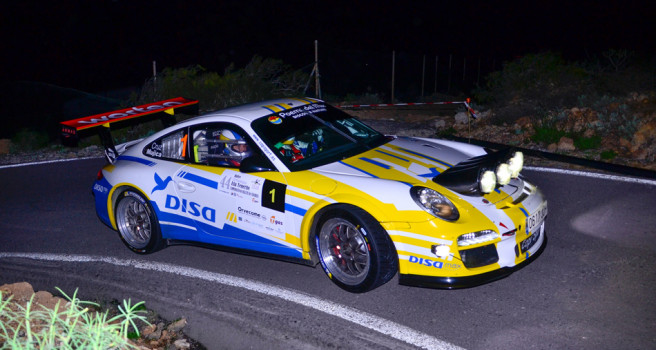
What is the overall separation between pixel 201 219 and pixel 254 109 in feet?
3.89

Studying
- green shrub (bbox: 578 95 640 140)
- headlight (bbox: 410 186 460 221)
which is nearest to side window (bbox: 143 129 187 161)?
headlight (bbox: 410 186 460 221)

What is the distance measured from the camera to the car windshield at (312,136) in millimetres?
5484

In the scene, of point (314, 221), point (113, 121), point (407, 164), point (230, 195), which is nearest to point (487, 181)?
point (407, 164)

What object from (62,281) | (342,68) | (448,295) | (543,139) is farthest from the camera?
(342,68)

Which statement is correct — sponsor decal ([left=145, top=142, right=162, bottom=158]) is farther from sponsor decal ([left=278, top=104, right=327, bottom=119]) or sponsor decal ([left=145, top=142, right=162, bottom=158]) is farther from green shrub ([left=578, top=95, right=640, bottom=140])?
green shrub ([left=578, top=95, right=640, bottom=140])

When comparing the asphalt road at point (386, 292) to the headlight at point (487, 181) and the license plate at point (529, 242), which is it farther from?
the headlight at point (487, 181)

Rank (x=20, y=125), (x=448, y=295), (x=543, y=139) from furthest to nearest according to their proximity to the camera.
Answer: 1. (x=20, y=125)
2. (x=543, y=139)
3. (x=448, y=295)

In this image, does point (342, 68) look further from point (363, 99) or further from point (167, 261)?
point (167, 261)

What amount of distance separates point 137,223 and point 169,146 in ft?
2.79

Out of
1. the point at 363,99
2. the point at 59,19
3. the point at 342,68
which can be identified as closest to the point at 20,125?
→ the point at 363,99

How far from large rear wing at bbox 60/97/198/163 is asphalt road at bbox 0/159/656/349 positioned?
1.08 metres

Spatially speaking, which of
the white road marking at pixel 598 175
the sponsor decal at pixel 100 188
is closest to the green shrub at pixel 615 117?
the white road marking at pixel 598 175

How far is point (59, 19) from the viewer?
111 feet

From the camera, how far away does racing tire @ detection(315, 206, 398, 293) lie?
15.2 ft
